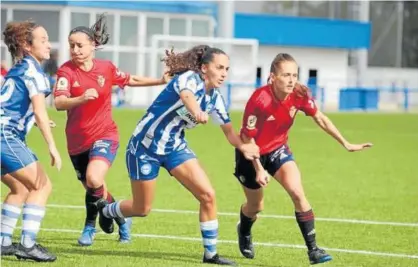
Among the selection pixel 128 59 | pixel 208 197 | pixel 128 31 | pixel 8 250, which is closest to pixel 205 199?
pixel 208 197

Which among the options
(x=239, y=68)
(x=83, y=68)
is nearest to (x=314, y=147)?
(x=83, y=68)

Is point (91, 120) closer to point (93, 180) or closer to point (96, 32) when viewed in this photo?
point (93, 180)

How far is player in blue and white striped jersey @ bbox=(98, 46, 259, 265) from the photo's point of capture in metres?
10.1

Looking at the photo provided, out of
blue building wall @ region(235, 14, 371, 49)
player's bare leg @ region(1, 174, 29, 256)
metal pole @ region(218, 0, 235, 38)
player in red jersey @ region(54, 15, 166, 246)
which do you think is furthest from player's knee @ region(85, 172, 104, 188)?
blue building wall @ region(235, 14, 371, 49)

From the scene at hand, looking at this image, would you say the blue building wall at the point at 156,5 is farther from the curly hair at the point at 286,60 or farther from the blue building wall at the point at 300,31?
the curly hair at the point at 286,60

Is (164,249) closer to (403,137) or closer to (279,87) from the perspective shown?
(279,87)

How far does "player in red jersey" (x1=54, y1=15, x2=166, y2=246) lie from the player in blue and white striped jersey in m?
1.10

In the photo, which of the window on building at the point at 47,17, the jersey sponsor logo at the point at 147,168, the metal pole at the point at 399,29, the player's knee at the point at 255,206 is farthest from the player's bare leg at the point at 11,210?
the metal pole at the point at 399,29

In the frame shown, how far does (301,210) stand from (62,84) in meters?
2.63

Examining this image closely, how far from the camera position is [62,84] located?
36.8ft

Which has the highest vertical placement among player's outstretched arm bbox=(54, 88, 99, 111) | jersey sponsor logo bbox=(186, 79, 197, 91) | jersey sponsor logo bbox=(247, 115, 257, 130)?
jersey sponsor logo bbox=(186, 79, 197, 91)

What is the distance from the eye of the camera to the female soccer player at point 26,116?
9.69 metres

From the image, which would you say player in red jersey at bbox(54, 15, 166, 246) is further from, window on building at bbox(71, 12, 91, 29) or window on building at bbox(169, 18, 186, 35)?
window on building at bbox(169, 18, 186, 35)

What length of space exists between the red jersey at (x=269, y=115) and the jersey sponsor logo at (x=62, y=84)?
1829 mm
